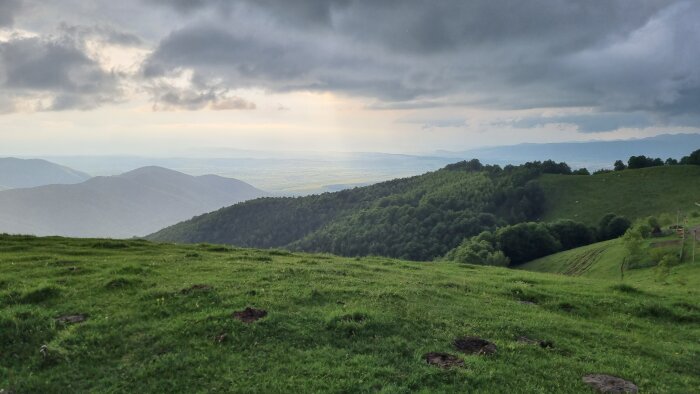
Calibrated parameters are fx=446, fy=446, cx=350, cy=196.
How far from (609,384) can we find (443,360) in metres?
4.78

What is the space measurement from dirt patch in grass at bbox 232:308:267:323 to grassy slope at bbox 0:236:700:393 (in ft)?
1.37

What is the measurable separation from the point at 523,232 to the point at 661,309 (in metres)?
83.3

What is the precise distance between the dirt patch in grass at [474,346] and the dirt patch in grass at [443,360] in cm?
91

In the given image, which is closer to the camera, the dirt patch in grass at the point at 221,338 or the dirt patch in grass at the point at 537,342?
the dirt patch in grass at the point at 221,338

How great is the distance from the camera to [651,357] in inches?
618

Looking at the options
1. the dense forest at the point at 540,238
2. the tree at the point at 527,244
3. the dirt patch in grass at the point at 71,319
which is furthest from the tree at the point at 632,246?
the dirt patch in grass at the point at 71,319

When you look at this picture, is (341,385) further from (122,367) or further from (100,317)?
(100,317)

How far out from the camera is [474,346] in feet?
49.3

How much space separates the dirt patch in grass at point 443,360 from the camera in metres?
13.3

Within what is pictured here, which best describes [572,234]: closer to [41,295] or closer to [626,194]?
[626,194]

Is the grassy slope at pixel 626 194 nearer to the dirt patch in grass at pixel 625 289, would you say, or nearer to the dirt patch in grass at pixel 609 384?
the dirt patch in grass at pixel 625 289

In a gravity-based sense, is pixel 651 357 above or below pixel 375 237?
above

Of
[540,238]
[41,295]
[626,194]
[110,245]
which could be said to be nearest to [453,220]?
[626,194]

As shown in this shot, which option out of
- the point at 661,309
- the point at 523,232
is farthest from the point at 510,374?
the point at 523,232
